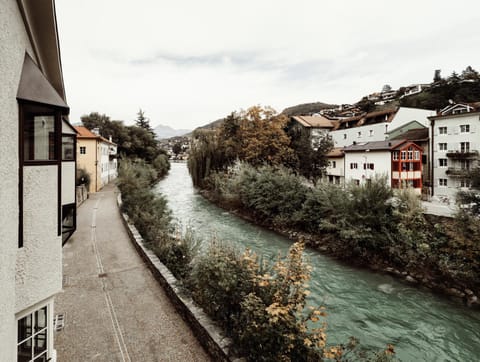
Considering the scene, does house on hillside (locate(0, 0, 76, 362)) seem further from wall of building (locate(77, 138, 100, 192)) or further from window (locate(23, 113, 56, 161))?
wall of building (locate(77, 138, 100, 192))

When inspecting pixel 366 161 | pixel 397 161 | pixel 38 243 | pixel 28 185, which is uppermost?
pixel 366 161

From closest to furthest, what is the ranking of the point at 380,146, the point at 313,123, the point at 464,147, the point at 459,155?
the point at 459,155 → the point at 464,147 → the point at 380,146 → the point at 313,123

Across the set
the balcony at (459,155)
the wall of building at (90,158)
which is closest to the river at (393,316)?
the balcony at (459,155)

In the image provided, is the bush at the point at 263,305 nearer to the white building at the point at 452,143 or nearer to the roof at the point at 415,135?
the white building at the point at 452,143

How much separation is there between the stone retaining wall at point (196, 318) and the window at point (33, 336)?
2378mm

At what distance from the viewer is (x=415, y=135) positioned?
31484 mm

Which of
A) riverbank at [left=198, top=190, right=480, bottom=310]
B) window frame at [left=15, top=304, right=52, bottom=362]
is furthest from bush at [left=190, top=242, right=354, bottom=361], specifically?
riverbank at [left=198, top=190, right=480, bottom=310]

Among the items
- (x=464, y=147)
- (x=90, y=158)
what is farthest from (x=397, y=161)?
(x=90, y=158)

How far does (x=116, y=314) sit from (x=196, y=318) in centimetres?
201

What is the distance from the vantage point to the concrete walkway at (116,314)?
4.70 meters

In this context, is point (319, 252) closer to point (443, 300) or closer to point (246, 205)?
point (443, 300)

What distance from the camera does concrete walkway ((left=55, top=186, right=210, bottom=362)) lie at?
4700 millimetres

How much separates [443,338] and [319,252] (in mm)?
6985

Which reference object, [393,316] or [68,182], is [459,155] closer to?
[393,316]
